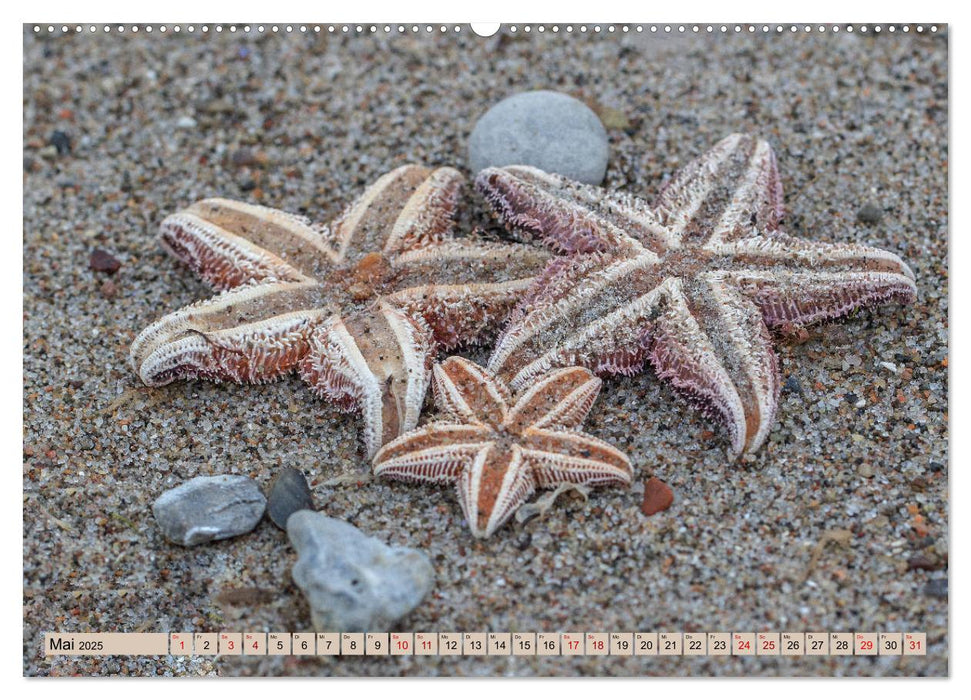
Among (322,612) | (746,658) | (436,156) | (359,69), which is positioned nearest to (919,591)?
(746,658)

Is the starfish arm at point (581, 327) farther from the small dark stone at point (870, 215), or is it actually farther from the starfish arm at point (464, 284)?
the small dark stone at point (870, 215)

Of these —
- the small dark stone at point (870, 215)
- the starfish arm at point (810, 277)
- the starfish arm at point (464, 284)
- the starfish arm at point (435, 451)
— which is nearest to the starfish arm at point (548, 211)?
the starfish arm at point (464, 284)

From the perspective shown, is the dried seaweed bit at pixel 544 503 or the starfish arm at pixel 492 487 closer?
the starfish arm at pixel 492 487

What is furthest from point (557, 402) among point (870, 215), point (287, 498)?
point (870, 215)

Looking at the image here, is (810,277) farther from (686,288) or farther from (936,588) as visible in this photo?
(936,588)

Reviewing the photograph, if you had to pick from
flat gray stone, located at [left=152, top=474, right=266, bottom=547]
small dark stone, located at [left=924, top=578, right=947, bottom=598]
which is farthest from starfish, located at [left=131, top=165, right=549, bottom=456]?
small dark stone, located at [left=924, top=578, right=947, bottom=598]

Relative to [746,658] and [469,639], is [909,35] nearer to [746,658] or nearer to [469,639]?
[746,658]
